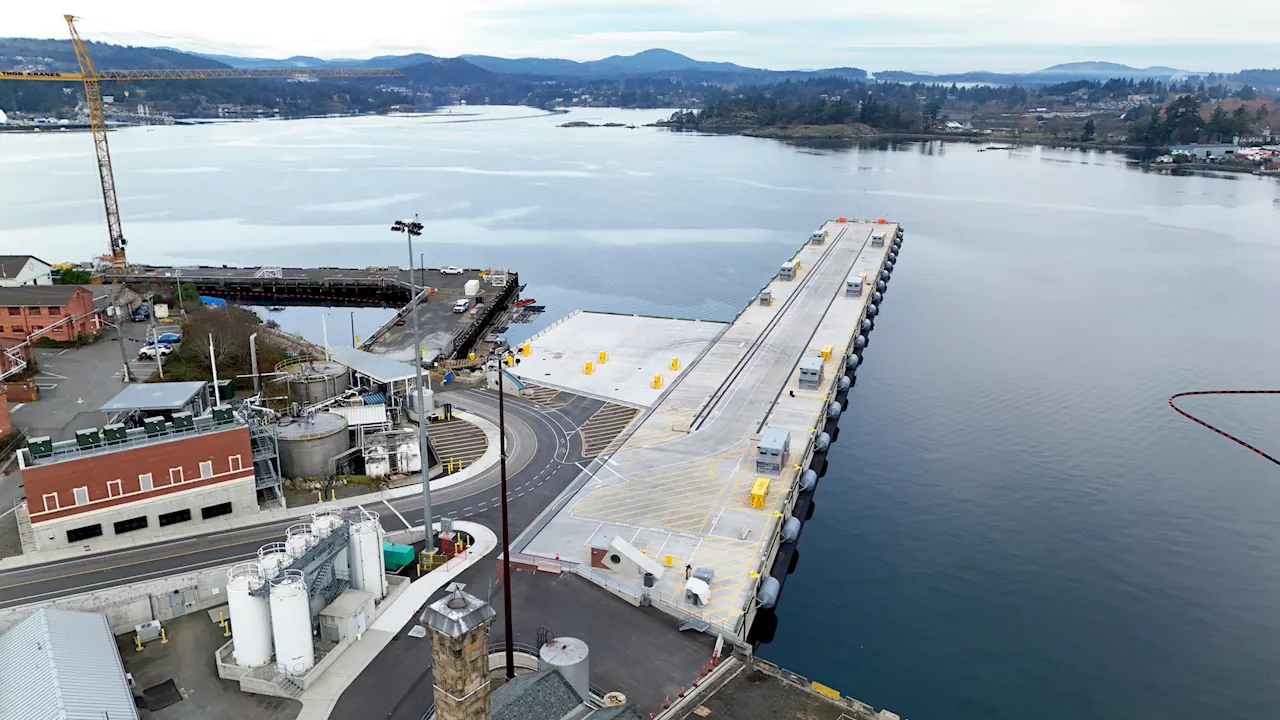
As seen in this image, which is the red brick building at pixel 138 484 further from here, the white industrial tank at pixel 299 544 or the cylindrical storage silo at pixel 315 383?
the cylindrical storage silo at pixel 315 383

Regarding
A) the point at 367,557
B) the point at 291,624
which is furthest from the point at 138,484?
the point at 291,624

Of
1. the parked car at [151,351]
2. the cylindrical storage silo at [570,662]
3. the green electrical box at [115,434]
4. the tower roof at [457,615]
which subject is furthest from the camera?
the parked car at [151,351]

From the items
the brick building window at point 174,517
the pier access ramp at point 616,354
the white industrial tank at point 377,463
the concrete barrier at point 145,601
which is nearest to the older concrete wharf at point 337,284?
the pier access ramp at point 616,354

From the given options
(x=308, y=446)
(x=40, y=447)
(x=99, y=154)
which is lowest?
(x=308, y=446)

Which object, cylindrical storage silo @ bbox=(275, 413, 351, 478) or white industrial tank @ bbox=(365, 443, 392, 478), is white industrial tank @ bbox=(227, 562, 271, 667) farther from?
white industrial tank @ bbox=(365, 443, 392, 478)

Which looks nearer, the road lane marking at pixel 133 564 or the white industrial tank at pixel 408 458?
the road lane marking at pixel 133 564

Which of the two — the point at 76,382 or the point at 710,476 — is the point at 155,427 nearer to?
the point at 76,382

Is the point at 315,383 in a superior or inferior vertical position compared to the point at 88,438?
inferior
